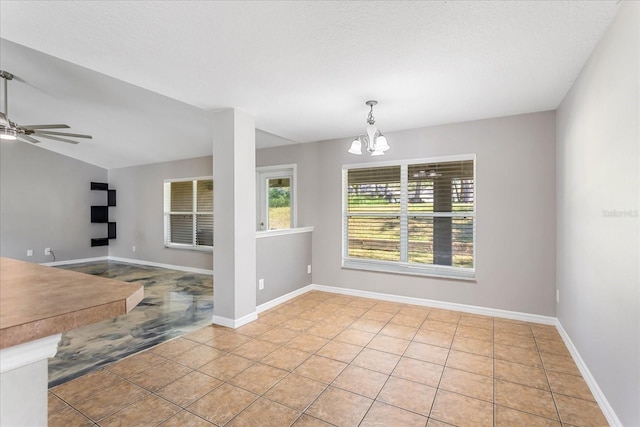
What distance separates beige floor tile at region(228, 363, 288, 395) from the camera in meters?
2.18

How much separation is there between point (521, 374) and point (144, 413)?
270cm

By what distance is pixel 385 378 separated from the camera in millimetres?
2301

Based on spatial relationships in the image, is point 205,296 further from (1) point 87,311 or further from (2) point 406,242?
(1) point 87,311

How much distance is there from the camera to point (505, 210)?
3492 millimetres

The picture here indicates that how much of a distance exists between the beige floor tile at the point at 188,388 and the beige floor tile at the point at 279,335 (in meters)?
0.75

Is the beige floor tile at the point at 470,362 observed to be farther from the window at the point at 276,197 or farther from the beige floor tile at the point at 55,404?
the window at the point at 276,197

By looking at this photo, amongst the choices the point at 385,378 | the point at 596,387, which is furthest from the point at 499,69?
the point at 385,378

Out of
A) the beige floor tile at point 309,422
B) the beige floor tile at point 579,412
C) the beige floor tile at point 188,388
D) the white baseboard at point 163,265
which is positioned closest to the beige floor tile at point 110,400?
the beige floor tile at point 188,388

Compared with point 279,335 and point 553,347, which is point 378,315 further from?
point 553,347

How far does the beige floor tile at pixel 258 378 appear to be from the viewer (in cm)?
218

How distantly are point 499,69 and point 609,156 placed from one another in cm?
101

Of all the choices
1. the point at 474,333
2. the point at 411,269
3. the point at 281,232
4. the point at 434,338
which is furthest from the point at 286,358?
the point at 411,269

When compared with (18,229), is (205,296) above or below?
below

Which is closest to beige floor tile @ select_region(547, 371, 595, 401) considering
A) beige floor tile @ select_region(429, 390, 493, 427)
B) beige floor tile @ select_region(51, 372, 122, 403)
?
beige floor tile @ select_region(429, 390, 493, 427)
